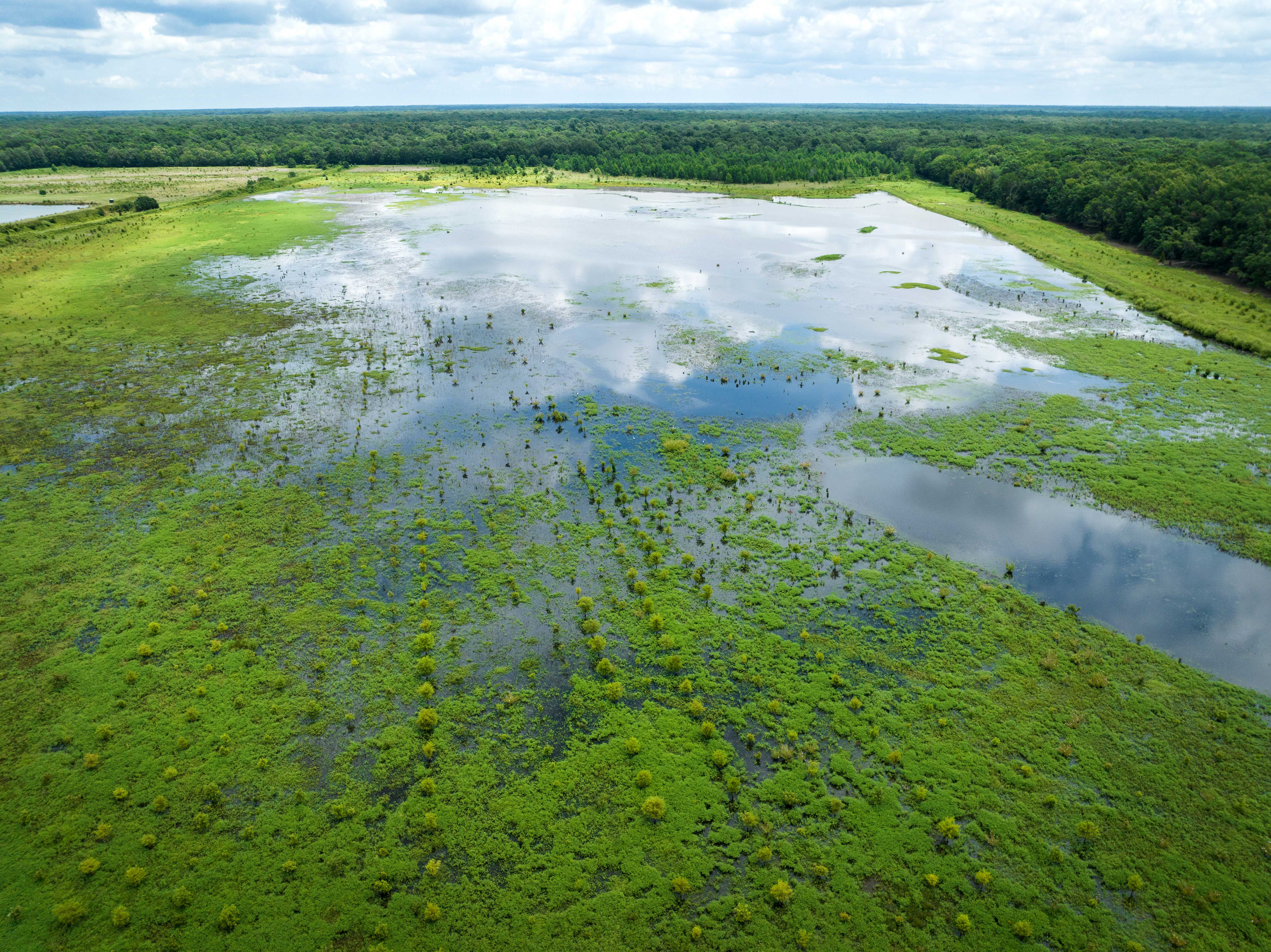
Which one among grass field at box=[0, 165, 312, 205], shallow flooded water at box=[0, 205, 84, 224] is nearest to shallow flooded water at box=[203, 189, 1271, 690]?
shallow flooded water at box=[0, 205, 84, 224]

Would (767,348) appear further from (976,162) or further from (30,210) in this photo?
(30,210)

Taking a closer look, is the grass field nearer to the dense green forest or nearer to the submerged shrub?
the dense green forest

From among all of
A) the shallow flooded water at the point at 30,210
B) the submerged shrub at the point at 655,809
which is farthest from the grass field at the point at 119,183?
the submerged shrub at the point at 655,809

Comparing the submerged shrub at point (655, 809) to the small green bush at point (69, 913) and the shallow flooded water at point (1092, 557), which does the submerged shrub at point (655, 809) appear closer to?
the small green bush at point (69, 913)

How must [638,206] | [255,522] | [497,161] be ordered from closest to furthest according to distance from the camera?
A: [255,522], [638,206], [497,161]

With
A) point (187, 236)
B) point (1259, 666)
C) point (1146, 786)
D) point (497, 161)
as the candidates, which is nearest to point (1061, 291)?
point (1259, 666)

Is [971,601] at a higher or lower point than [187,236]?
lower

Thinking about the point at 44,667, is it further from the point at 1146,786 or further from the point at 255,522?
the point at 1146,786
